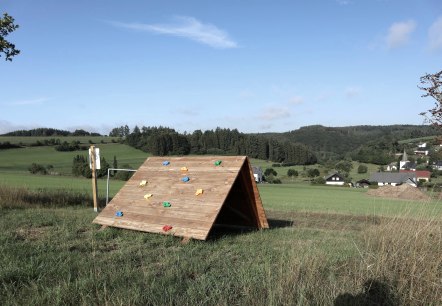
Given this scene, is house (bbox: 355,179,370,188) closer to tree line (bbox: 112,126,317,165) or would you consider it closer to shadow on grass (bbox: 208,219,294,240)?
tree line (bbox: 112,126,317,165)

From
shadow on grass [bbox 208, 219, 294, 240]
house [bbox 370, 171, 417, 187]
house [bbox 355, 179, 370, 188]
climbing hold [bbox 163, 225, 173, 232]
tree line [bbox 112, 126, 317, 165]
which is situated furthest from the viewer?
house [bbox 355, 179, 370, 188]

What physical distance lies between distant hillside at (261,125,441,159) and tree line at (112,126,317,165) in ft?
74.9

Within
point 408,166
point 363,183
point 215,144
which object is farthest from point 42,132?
point 408,166

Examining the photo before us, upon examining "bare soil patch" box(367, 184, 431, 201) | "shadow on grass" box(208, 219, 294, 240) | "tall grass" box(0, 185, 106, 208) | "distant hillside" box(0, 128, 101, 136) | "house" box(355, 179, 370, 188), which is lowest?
"house" box(355, 179, 370, 188)

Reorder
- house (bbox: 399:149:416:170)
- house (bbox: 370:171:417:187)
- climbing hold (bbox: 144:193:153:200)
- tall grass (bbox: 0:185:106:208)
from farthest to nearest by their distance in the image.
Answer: house (bbox: 399:149:416:170), house (bbox: 370:171:417:187), tall grass (bbox: 0:185:106:208), climbing hold (bbox: 144:193:153:200)

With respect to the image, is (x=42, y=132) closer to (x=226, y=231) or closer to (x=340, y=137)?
(x=340, y=137)

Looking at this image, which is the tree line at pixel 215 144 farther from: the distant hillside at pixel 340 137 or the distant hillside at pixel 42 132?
the distant hillside at pixel 340 137

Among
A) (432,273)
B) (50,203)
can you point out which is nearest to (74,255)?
(432,273)

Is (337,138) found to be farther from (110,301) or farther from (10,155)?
(110,301)

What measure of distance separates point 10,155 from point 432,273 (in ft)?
249

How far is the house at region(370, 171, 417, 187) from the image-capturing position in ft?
245

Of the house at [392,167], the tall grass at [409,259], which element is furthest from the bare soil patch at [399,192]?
the house at [392,167]

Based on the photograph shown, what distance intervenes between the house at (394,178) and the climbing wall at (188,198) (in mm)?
71875

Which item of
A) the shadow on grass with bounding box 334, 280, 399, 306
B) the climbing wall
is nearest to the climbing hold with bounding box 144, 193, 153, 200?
the climbing wall
